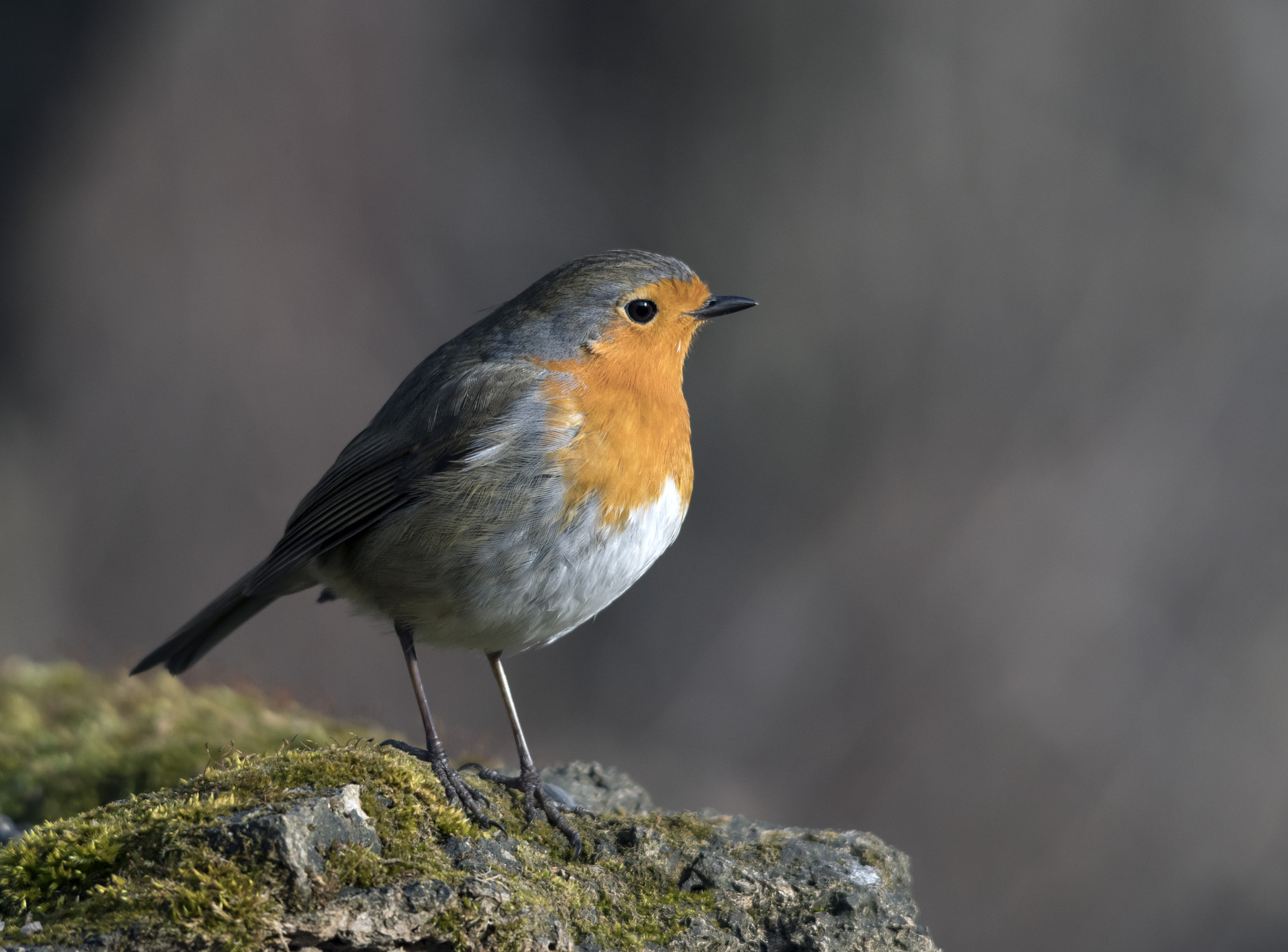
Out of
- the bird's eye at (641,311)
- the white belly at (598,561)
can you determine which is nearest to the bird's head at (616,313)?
the bird's eye at (641,311)

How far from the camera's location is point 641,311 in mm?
3531

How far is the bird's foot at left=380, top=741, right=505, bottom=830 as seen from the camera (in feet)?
8.65

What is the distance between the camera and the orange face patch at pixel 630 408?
3.06m

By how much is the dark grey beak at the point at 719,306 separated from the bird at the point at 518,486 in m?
0.01

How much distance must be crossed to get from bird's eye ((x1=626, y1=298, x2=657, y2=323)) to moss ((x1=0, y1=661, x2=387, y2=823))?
6.81ft

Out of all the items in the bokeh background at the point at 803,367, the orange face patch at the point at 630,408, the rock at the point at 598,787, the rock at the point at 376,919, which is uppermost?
the bokeh background at the point at 803,367

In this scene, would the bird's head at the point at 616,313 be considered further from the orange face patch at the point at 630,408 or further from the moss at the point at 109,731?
the moss at the point at 109,731

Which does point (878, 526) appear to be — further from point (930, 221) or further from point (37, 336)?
point (37, 336)

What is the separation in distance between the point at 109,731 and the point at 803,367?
5.56 m

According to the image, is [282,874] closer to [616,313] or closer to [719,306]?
[616,313]

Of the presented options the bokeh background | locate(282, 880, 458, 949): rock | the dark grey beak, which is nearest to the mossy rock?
locate(282, 880, 458, 949): rock

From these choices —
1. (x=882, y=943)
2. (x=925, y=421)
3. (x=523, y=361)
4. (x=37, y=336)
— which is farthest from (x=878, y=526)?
(x=37, y=336)

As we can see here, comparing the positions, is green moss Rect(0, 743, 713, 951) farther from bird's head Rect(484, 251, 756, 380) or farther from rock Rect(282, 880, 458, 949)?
bird's head Rect(484, 251, 756, 380)

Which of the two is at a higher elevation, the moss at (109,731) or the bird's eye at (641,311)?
the bird's eye at (641,311)
